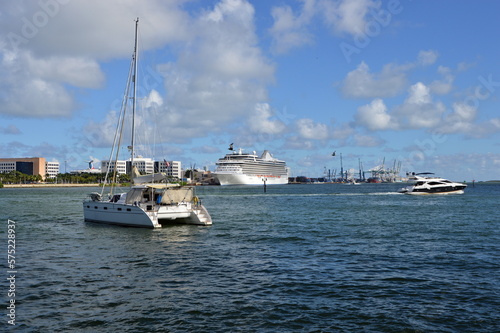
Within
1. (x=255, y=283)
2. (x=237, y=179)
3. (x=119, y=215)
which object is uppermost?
(x=237, y=179)

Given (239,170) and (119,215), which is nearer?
(119,215)

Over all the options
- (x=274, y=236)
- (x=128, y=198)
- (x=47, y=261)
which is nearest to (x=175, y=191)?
(x=128, y=198)

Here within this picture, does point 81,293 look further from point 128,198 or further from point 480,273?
point 128,198

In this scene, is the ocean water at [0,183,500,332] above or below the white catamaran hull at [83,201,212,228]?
below

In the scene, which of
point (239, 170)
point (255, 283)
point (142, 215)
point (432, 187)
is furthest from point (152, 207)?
point (239, 170)

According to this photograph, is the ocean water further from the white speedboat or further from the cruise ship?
the cruise ship

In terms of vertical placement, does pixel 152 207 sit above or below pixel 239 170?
below

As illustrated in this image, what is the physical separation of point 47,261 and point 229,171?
6619 inches

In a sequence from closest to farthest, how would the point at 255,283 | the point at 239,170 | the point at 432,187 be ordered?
the point at 255,283 → the point at 432,187 → the point at 239,170

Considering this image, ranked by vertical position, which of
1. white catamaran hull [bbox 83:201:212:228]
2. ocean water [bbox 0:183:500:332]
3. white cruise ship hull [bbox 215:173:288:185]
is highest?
white cruise ship hull [bbox 215:173:288:185]

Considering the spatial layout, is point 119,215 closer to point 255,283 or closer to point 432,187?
point 255,283

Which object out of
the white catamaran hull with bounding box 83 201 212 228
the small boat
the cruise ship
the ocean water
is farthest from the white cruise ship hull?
the ocean water

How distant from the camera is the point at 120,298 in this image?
1422 centimetres

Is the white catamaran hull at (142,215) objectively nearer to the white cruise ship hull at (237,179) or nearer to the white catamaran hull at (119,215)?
the white catamaran hull at (119,215)
